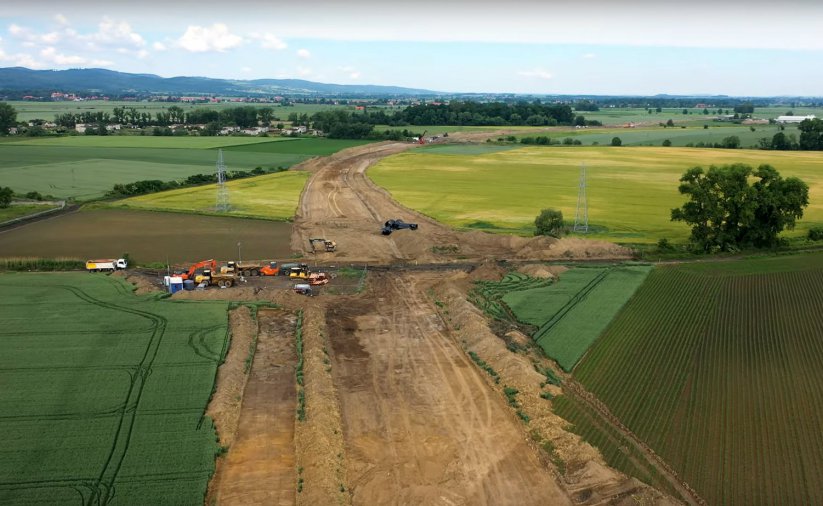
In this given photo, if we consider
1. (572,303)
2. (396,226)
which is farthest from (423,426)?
(396,226)

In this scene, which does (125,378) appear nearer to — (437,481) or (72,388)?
(72,388)

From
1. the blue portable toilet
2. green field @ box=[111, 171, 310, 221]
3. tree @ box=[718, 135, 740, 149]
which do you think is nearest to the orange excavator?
the blue portable toilet

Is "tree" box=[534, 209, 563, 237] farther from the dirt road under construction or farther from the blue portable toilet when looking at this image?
the blue portable toilet

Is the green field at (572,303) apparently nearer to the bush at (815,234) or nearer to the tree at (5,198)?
the bush at (815,234)

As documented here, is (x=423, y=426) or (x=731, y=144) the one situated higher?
(x=731, y=144)

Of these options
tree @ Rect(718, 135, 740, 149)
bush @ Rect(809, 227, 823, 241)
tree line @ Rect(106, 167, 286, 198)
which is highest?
tree @ Rect(718, 135, 740, 149)

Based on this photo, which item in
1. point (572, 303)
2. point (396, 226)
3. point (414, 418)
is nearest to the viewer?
point (414, 418)

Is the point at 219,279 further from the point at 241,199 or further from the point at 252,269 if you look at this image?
the point at 241,199

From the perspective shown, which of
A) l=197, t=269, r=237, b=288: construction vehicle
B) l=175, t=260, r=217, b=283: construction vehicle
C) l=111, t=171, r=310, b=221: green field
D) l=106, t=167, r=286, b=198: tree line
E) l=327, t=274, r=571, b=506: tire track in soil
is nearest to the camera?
l=327, t=274, r=571, b=506: tire track in soil
